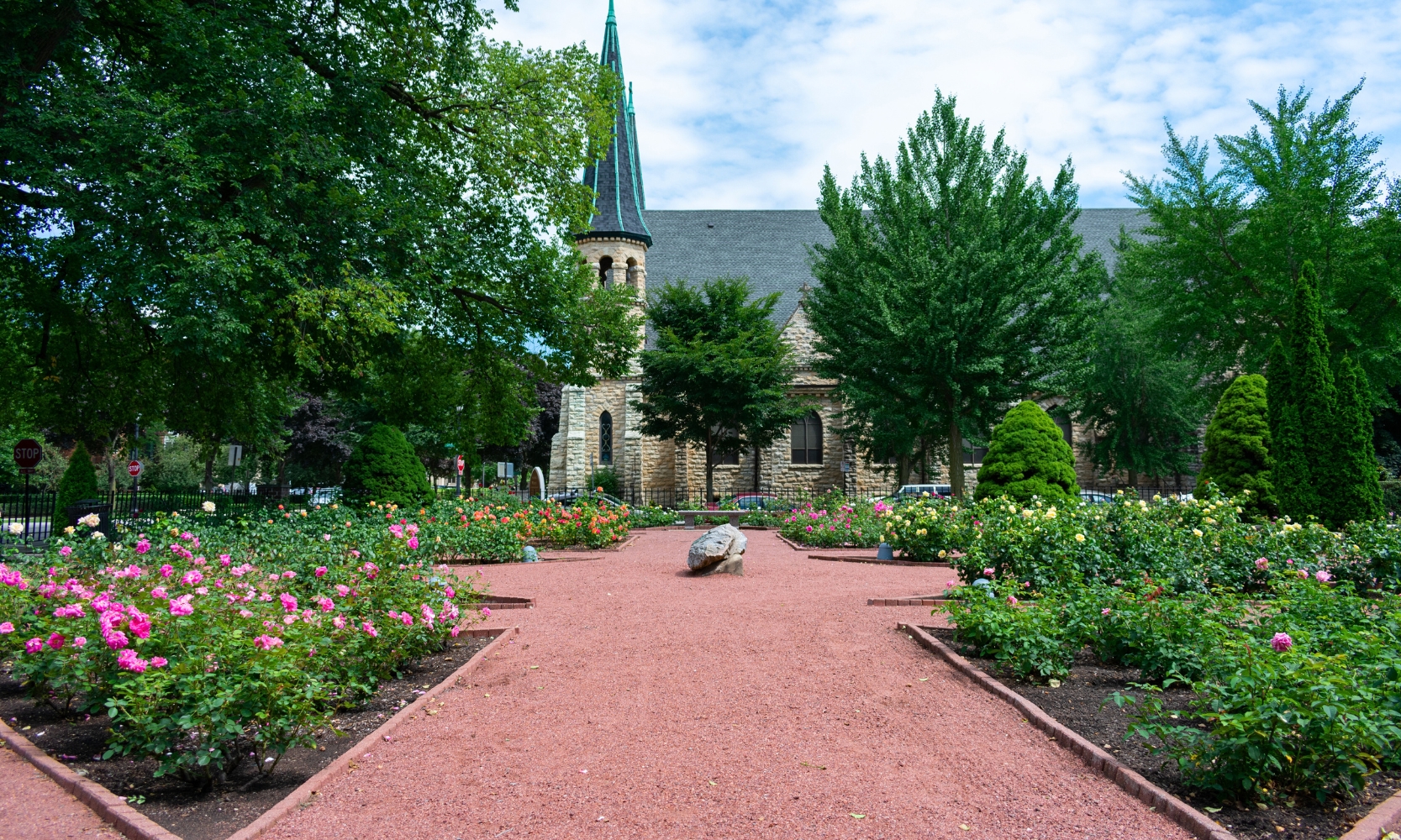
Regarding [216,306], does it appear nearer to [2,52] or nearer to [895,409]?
[2,52]

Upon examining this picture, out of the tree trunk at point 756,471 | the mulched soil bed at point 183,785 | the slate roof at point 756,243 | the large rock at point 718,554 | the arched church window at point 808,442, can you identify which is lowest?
the mulched soil bed at point 183,785

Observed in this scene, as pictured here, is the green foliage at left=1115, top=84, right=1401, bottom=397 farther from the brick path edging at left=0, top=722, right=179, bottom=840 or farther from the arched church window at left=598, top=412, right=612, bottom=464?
the brick path edging at left=0, top=722, right=179, bottom=840

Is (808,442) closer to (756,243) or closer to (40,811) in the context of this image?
(756,243)

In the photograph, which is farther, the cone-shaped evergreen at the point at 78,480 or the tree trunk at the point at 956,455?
the tree trunk at the point at 956,455

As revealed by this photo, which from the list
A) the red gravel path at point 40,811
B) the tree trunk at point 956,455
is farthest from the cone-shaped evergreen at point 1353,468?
the red gravel path at point 40,811

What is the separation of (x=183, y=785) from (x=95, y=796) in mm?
355

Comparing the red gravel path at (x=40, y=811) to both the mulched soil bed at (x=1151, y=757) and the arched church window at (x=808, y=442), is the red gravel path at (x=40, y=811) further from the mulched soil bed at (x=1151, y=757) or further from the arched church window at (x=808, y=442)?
the arched church window at (x=808, y=442)

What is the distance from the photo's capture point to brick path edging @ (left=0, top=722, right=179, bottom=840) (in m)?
3.57

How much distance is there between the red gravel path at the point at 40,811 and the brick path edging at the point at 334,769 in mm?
571

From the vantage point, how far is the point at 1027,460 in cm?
1484

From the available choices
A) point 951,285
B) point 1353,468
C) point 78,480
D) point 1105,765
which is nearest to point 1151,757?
point 1105,765

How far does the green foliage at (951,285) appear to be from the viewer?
2173 cm

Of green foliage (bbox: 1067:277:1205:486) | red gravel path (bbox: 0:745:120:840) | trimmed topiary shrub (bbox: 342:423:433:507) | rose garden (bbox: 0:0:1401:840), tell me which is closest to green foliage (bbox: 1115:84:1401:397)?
rose garden (bbox: 0:0:1401:840)

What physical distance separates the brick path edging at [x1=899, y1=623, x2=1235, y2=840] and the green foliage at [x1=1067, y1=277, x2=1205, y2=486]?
27.5 m
